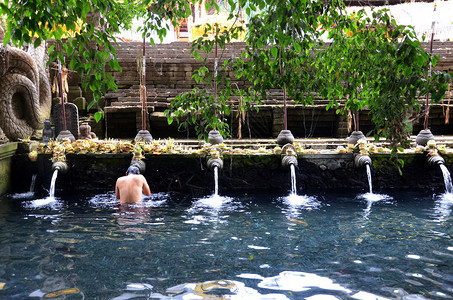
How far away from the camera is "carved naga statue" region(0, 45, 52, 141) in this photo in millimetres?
9266

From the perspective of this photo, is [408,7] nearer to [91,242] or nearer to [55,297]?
[91,242]

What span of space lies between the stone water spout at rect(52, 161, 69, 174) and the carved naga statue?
165 centimetres

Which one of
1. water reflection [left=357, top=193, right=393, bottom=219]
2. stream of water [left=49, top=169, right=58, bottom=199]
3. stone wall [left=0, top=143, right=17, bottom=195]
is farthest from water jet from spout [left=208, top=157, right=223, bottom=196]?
stone wall [left=0, top=143, right=17, bottom=195]

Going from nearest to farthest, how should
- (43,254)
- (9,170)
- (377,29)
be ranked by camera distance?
(377,29) < (43,254) < (9,170)

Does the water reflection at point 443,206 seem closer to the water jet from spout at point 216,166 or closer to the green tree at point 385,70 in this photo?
the green tree at point 385,70

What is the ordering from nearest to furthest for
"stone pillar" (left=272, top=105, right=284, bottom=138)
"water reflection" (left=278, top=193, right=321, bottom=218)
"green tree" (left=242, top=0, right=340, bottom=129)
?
"green tree" (left=242, top=0, right=340, bottom=129) → "water reflection" (left=278, top=193, right=321, bottom=218) → "stone pillar" (left=272, top=105, right=284, bottom=138)

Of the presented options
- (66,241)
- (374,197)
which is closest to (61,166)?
(66,241)

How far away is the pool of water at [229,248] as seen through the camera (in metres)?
3.74

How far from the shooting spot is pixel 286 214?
6.92 meters

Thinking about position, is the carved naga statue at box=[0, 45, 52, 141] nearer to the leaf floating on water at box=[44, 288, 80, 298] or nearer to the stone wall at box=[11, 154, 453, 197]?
the stone wall at box=[11, 154, 453, 197]

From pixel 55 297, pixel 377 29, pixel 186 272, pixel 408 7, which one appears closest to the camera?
pixel 377 29

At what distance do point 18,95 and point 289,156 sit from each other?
681cm

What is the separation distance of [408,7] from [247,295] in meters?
18.9

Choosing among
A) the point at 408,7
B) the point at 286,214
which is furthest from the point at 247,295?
the point at 408,7
